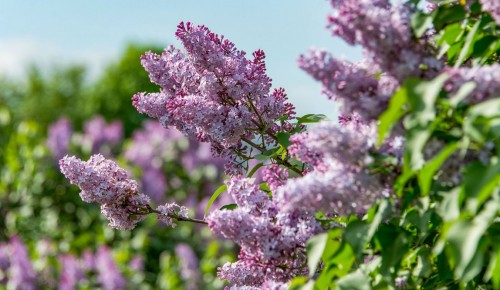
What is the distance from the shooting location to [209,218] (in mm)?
2219

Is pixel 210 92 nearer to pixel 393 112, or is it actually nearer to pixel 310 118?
pixel 310 118

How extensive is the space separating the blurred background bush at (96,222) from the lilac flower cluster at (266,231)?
520 cm

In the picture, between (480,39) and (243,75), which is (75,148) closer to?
(243,75)

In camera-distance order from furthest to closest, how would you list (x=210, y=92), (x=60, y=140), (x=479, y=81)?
(x=60, y=140) → (x=210, y=92) → (x=479, y=81)

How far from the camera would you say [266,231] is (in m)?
2.22

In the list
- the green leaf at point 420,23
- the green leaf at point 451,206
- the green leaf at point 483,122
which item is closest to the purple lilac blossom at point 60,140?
the green leaf at point 420,23

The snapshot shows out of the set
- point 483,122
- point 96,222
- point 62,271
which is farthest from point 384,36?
point 96,222

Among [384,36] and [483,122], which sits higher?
[384,36]

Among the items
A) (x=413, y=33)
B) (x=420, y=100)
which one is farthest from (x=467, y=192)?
(x=413, y=33)

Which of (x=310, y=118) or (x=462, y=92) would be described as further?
(x=310, y=118)

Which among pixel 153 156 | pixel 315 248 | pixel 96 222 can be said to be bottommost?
pixel 315 248

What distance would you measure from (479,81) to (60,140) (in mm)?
12807

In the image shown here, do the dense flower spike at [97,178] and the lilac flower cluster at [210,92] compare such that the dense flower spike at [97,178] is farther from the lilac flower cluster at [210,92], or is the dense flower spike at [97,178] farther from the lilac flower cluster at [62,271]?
the lilac flower cluster at [62,271]

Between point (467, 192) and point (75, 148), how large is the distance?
13193 millimetres
